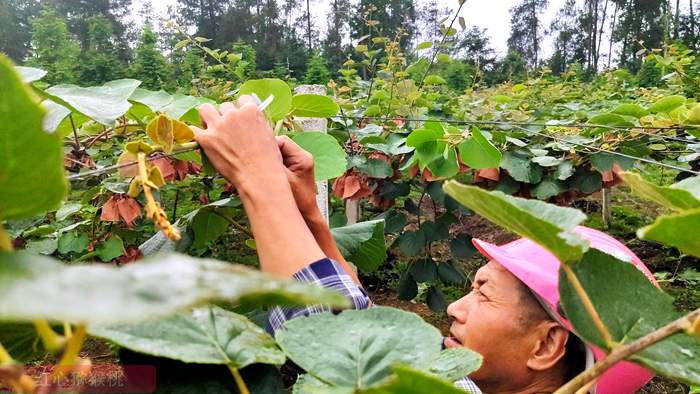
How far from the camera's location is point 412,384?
0.55ft

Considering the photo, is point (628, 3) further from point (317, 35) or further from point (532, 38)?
point (317, 35)

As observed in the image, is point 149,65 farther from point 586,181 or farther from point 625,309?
point 625,309

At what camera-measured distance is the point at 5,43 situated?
61.0ft

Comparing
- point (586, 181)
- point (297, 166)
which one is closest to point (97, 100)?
point (297, 166)

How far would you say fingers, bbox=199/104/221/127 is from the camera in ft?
2.06

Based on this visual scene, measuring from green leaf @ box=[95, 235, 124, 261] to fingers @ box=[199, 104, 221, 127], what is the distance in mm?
932

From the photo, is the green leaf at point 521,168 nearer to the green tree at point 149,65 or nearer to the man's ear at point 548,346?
the man's ear at point 548,346

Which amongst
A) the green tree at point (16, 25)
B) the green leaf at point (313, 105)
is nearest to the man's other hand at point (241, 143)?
the green leaf at point (313, 105)

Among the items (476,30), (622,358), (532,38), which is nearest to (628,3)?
(532,38)

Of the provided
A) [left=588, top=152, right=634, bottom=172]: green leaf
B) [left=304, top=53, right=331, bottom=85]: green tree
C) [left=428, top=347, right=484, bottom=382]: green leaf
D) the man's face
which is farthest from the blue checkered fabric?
[left=304, top=53, right=331, bottom=85]: green tree

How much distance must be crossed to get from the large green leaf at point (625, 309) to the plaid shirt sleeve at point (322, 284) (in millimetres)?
412

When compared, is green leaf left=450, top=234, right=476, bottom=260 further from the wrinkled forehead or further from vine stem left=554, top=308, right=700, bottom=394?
vine stem left=554, top=308, right=700, bottom=394

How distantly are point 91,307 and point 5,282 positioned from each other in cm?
3

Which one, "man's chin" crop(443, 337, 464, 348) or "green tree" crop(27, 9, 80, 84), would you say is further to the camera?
"green tree" crop(27, 9, 80, 84)
